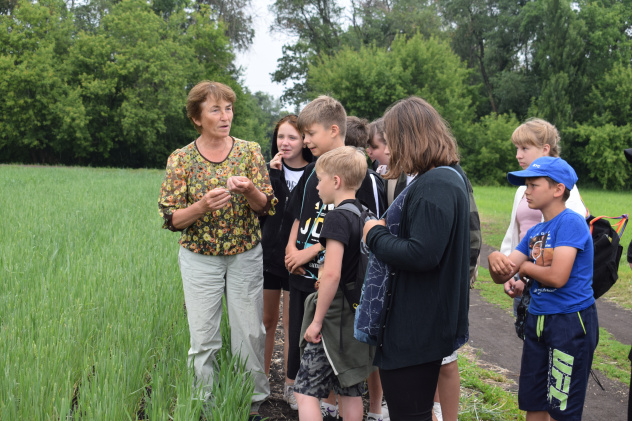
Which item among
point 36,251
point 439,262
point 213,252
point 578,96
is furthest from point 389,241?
point 578,96

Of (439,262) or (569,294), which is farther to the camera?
(569,294)

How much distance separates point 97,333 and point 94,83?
40.1 meters

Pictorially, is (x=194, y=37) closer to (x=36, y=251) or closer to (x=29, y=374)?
(x=36, y=251)

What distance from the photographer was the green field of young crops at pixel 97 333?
2.59 m

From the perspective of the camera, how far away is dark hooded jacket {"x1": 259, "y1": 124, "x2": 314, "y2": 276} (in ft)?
12.2

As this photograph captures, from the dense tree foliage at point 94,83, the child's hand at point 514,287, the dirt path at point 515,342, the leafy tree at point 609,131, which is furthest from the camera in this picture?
the dense tree foliage at point 94,83

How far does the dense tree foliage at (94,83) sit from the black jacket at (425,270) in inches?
1571

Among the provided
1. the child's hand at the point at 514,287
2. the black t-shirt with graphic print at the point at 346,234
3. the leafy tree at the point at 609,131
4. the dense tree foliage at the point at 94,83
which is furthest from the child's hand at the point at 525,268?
the dense tree foliage at the point at 94,83

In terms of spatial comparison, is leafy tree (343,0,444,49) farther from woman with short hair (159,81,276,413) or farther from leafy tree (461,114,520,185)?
woman with short hair (159,81,276,413)

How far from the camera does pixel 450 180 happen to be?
7.04 feet

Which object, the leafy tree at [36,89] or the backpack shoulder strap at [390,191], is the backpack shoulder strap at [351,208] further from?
the leafy tree at [36,89]

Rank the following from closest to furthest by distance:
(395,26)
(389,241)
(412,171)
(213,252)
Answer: (389,241)
(412,171)
(213,252)
(395,26)

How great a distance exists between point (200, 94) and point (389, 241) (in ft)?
5.36

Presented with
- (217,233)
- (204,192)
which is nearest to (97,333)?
(217,233)
